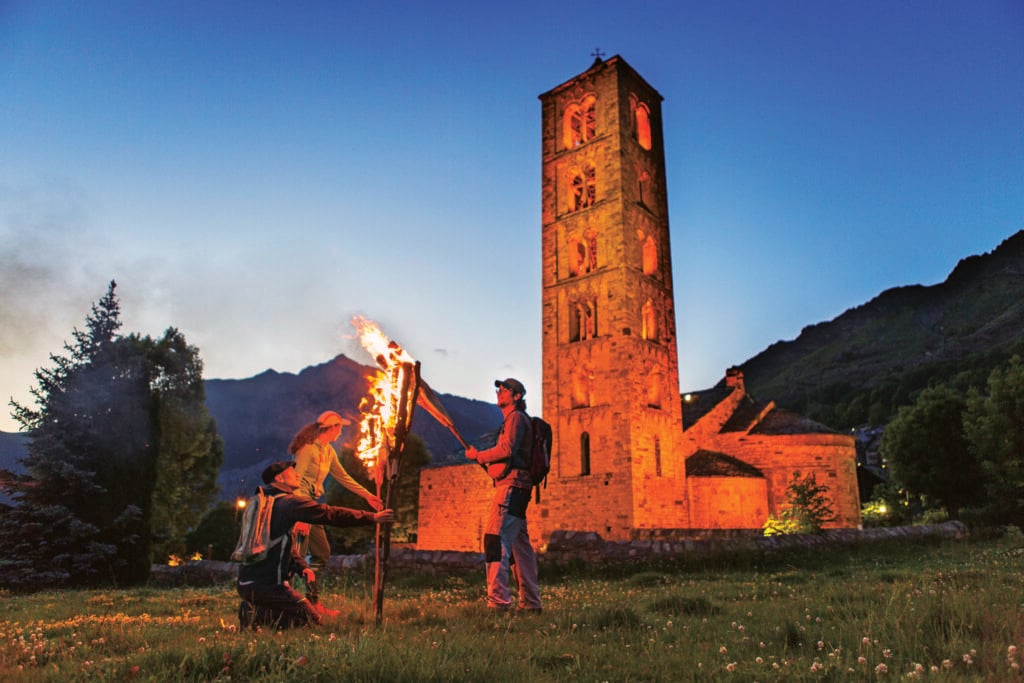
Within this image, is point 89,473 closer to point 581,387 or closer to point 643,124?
point 581,387

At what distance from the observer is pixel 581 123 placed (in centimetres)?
3603

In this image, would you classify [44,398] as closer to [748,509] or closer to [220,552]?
[748,509]

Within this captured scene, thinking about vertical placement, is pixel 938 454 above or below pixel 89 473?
above

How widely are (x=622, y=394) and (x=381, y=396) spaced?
2329cm

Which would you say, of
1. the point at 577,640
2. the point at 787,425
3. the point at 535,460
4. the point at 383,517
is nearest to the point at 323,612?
the point at 383,517

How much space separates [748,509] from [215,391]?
573ft

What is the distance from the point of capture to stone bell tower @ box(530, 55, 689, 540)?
28938 mm

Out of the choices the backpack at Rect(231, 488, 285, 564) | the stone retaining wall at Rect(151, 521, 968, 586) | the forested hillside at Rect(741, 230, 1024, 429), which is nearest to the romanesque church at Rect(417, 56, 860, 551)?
the stone retaining wall at Rect(151, 521, 968, 586)

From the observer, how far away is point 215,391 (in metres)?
177

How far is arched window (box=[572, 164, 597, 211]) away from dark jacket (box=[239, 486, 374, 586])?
A: 29144mm

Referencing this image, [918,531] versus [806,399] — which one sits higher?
[806,399]

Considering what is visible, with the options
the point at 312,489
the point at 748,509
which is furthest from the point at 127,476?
the point at 748,509

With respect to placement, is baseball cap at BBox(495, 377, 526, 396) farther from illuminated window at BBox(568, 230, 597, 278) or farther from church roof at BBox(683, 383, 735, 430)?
church roof at BBox(683, 383, 735, 430)

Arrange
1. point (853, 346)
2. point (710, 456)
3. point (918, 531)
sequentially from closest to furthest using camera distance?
point (918, 531) → point (710, 456) → point (853, 346)
